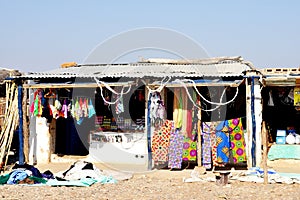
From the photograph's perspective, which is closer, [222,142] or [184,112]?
[222,142]

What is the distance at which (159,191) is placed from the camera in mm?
8461

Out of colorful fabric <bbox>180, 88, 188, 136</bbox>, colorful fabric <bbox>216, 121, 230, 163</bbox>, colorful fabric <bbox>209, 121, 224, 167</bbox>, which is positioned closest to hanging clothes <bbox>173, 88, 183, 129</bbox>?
colorful fabric <bbox>180, 88, 188, 136</bbox>

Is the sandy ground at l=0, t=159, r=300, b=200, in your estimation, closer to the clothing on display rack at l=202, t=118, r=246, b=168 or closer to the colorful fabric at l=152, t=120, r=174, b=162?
the colorful fabric at l=152, t=120, r=174, b=162

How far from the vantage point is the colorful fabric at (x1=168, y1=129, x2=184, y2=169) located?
10.8m

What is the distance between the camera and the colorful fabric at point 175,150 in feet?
35.5

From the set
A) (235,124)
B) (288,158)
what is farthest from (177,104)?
(288,158)

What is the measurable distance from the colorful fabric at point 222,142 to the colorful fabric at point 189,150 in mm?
564

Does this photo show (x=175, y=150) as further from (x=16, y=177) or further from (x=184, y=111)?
(x=16, y=177)

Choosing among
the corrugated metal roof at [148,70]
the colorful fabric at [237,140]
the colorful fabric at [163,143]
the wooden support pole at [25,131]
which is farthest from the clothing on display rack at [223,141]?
the wooden support pole at [25,131]

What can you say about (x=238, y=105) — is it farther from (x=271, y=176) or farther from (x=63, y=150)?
(x=63, y=150)

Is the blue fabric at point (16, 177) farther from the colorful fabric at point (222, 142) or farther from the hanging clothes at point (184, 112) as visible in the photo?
the colorful fabric at point (222, 142)

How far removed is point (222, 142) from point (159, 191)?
9.01 feet

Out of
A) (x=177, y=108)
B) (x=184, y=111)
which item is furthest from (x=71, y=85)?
(x=184, y=111)

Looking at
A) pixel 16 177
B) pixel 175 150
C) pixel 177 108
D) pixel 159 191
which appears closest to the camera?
pixel 159 191
